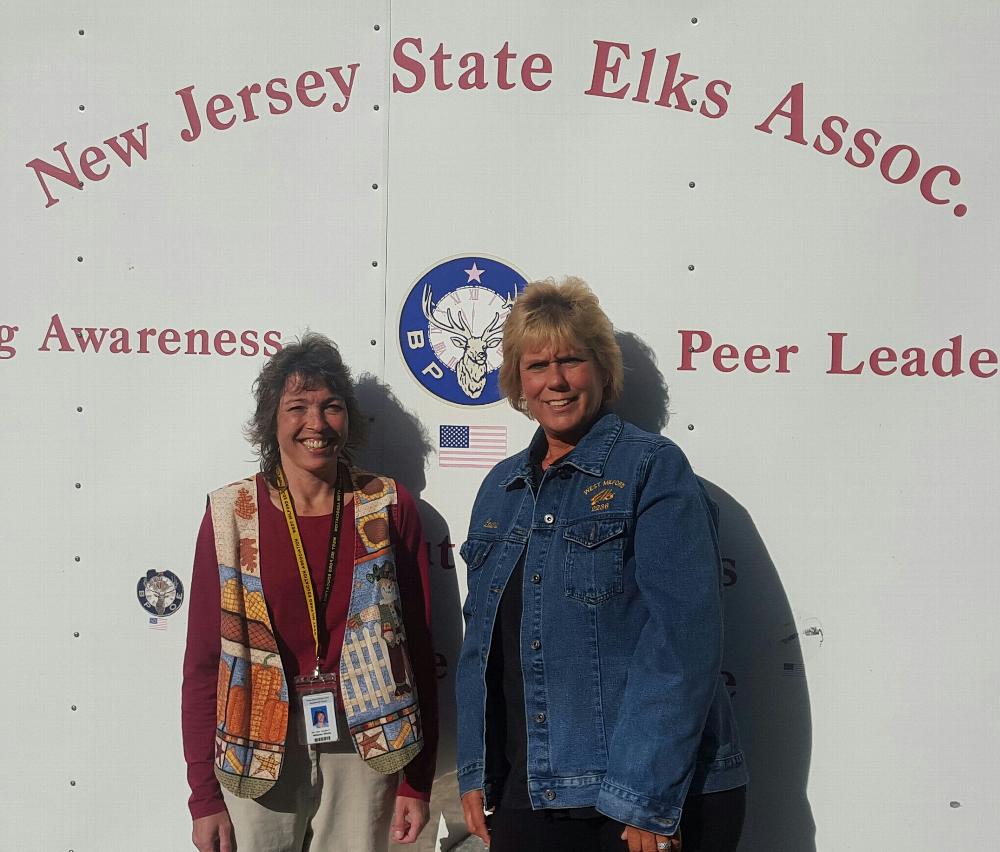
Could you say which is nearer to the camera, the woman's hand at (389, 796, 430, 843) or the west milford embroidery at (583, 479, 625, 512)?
the west milford embroidery at (583, 479, 625, 512)

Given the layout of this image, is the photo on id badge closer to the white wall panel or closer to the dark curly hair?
the white wall panel

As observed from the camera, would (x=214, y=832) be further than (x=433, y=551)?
No

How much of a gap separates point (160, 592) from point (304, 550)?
53 centimetres

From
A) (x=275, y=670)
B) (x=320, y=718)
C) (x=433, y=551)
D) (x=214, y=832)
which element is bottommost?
(x=214, y=832)

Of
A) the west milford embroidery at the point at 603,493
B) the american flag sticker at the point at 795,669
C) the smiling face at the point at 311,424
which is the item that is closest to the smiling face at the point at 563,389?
the west milford embroidery at the point at 603,493

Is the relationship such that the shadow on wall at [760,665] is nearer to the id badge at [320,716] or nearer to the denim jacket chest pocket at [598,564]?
the denim jacket chest pocket at [598,564]

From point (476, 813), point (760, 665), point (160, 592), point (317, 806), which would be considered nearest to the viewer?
point (476, 813)

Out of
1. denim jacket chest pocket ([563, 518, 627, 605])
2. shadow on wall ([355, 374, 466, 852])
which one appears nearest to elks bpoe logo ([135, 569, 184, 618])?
shadow on wall ([355, 374, 466, 852])

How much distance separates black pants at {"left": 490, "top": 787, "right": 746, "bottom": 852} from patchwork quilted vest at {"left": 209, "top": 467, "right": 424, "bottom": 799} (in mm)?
392

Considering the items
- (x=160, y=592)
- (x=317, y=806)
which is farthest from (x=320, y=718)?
(x=160, y=592)

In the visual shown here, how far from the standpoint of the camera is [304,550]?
227 centimetres

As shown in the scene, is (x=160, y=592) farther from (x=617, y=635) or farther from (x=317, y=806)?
(x=617, y=635)

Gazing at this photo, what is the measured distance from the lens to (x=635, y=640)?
1.87 m

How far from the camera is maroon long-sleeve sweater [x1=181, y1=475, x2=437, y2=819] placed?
88.6 inches
